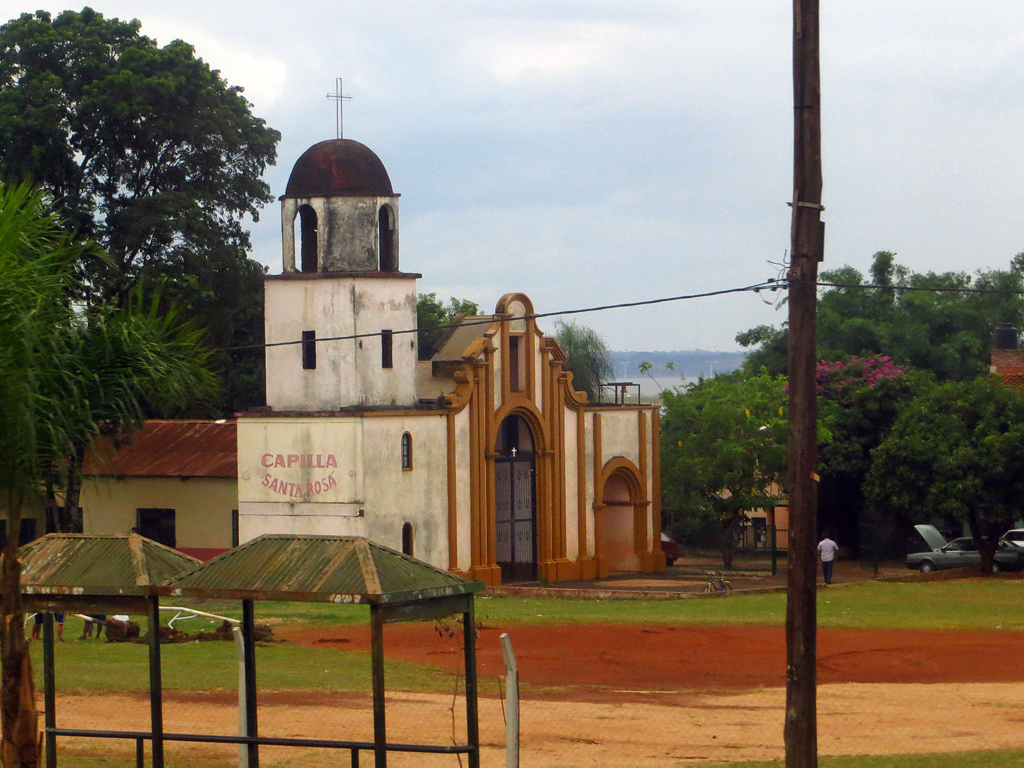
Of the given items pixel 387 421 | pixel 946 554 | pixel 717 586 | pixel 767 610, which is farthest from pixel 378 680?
pixel 946 554

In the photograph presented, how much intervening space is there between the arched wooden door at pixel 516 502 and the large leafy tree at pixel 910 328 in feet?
67.8

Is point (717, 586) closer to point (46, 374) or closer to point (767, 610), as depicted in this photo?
point (767, 610)

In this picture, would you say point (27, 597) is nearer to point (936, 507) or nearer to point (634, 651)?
point (634, 651)

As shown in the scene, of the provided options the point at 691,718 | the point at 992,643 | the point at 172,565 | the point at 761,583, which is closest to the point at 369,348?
the point at 761,583

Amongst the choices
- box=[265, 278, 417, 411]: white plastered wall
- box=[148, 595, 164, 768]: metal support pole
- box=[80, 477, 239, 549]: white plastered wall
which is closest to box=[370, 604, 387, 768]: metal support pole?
box=[148, 595, 164, 768]: metal support pole

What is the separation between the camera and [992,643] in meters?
26.2

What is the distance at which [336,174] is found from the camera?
1571 inches

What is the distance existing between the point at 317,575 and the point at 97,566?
7.22 ft

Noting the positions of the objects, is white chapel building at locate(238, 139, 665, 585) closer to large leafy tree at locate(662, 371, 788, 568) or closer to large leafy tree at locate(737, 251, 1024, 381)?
large leafy tree at locate(662, 371, 788, 568)

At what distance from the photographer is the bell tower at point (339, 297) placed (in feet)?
129

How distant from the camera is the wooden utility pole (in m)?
11.8

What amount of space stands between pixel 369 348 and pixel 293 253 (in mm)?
3670

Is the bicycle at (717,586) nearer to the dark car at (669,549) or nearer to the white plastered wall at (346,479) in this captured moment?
the white plastered wall at (346,479)

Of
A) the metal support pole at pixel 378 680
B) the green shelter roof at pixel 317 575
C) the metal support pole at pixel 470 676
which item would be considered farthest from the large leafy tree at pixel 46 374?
the metal support pole at pixel 470 676
